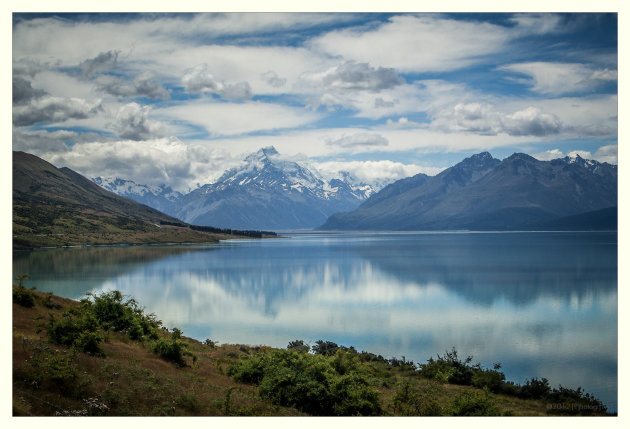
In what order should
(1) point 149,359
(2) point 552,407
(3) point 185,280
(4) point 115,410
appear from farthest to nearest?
(3) point 185,280, (1) point 149,359, (2) point 552,407, (4) point 115,410

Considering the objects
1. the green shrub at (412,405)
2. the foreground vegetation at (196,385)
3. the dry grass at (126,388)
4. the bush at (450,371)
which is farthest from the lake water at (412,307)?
the green shrub at (412,405)

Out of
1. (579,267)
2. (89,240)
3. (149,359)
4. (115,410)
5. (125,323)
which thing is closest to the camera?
(115,410)

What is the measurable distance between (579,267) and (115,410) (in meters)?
67.4

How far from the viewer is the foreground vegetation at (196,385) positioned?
13.4 meters

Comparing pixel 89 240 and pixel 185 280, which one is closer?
pixel 185 280

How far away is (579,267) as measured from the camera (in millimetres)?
66250

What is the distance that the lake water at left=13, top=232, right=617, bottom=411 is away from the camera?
26.9 meters

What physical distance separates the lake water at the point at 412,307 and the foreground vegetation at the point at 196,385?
6260 millimetres

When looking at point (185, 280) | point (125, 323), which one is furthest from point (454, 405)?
point (185, 280)

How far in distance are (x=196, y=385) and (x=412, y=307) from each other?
1101 inches

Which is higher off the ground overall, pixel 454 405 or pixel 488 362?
pixel 454 405

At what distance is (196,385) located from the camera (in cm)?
1611

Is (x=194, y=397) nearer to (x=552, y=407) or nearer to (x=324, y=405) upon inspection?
(x=324, y=405)

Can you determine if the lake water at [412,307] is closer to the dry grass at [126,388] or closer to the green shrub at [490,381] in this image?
the green shrub at [490,381]
